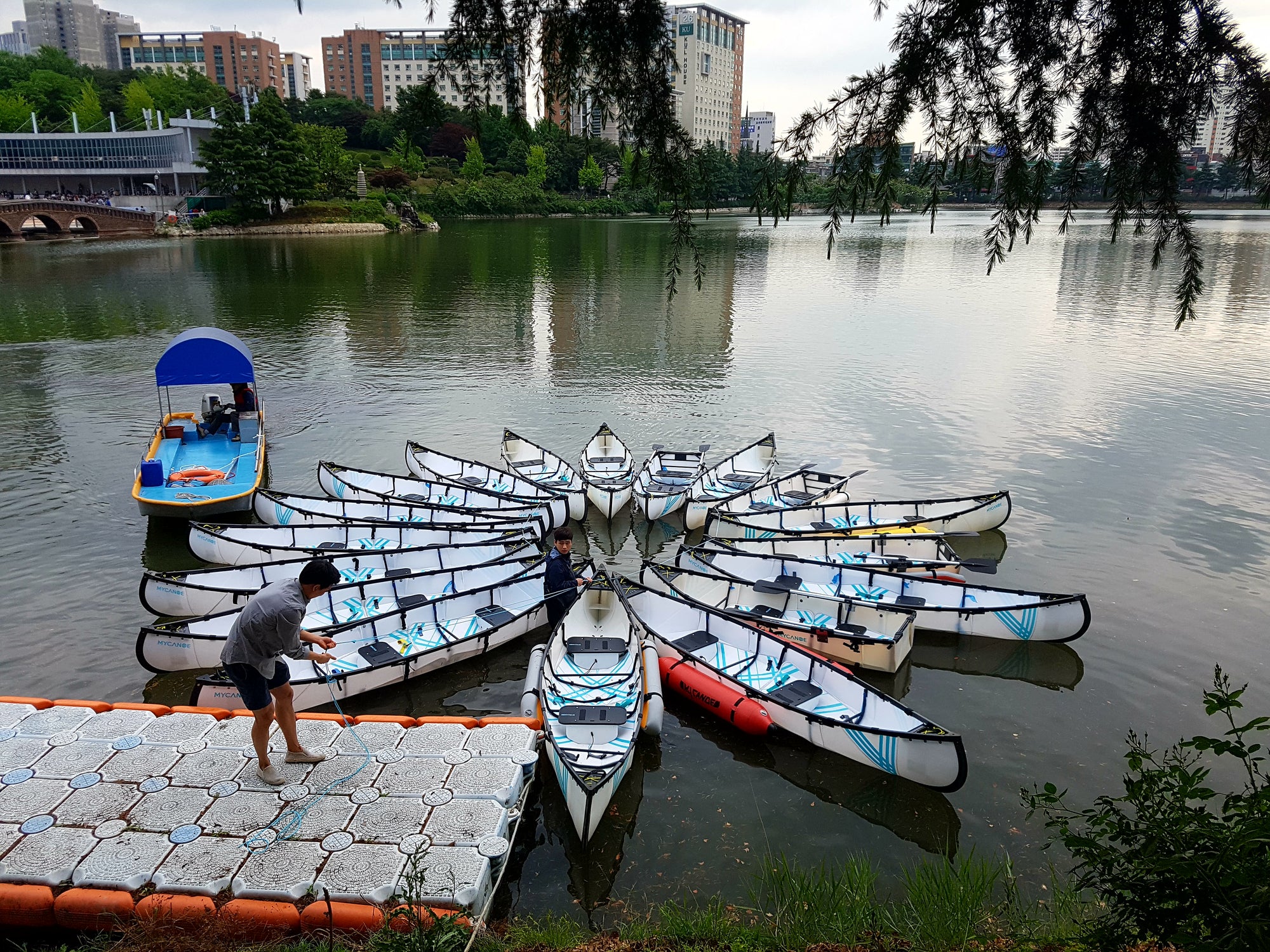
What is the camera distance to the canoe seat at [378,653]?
1284 centimetres

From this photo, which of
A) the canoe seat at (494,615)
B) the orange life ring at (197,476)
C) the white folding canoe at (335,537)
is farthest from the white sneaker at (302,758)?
the orange life ring at (197,476)

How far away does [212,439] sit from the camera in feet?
69.8

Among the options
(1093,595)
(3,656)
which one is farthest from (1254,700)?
(3,656)

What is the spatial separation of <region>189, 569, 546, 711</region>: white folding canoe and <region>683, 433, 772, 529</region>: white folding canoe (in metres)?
5.48

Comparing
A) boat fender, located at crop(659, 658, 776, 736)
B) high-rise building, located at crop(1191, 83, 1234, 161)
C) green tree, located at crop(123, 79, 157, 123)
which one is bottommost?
boat fender, located at crop(659, 658, 776, 736)

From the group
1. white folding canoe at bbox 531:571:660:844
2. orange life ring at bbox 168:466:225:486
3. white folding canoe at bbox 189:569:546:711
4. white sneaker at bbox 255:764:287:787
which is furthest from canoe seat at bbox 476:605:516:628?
orange life ring at bbox 168:466:225:486

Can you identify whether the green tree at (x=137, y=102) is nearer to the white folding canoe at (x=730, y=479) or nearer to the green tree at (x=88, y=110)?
the green tree at (x=88, y=110)

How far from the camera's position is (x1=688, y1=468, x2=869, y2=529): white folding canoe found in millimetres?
19172

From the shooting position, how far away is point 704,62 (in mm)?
7043

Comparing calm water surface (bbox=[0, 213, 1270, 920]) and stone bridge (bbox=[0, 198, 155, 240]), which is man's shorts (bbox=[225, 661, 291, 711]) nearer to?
calm water surface (bbox=[0, 213, 1270, 920])

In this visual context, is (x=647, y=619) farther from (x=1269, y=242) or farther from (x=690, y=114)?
(x=1269, y=242)

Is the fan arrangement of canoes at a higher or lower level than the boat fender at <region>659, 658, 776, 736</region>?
higher

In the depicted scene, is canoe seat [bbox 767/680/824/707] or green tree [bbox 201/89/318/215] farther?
green tree [bbox 201/89/318/215]

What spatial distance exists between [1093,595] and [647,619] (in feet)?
32.5
